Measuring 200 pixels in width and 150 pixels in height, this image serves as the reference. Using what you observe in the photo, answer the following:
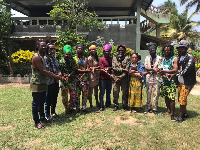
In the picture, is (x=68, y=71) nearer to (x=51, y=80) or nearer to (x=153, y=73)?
(x=51, y=80)

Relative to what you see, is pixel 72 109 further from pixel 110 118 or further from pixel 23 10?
pixel 23 10

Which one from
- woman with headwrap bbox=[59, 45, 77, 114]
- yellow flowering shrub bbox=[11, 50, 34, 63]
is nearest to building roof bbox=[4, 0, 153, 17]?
yellow flowering shrub bbox=[11, 50, 34, 63]

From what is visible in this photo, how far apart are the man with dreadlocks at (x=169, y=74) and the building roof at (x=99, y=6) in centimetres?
891

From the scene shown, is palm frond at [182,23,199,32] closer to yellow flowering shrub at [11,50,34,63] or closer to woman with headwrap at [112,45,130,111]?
yellow flowering shrub at [11,50,34,63]

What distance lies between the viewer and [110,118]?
415cm

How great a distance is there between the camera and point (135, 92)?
4.40 m

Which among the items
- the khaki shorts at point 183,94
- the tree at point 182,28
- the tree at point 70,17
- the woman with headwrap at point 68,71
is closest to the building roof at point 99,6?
the tree at point 70,17

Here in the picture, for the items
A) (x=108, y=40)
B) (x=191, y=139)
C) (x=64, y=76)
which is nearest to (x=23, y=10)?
(x=108, y=40)

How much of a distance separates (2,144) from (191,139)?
332 centimetres

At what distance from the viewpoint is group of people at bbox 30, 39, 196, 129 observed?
12.6 ft

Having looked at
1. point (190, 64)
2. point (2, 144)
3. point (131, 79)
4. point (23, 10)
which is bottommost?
point (2, 144)

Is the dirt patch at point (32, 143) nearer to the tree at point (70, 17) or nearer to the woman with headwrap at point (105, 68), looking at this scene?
the woman with headwrap at point (105, 68)

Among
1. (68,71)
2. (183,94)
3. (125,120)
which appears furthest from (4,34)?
(183,94)

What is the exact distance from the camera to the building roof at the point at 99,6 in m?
12.1
